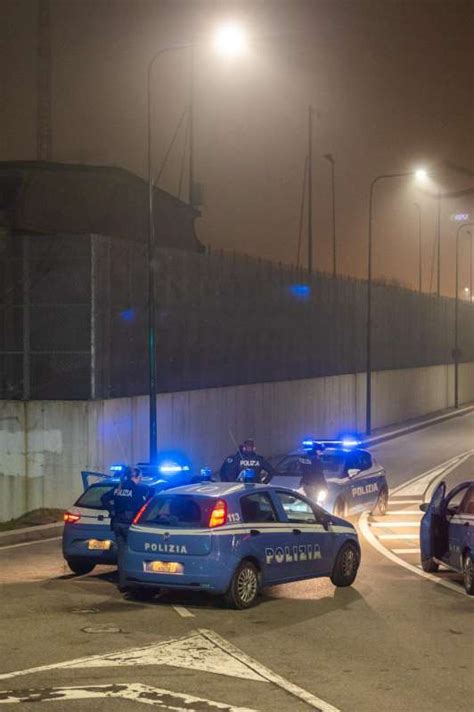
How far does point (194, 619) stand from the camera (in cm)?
1176

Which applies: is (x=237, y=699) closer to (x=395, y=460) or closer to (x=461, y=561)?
(x=461, y=561)

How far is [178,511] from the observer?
1270cm

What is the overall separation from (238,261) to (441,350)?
3876cm

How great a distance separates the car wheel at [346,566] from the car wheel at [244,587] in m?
1.69

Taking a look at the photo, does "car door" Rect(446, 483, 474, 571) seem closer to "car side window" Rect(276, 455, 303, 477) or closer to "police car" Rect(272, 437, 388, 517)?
"police car" Rect(272, 437, 388, 517)

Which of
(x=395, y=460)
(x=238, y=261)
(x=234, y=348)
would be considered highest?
(x=238, y=261)

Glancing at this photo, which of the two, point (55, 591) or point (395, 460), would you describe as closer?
point (55, 591)

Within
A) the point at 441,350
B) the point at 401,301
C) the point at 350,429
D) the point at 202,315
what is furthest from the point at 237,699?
the point at 441,350

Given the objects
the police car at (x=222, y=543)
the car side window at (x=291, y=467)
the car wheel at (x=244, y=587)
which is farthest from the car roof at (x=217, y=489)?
the car side window at (x=291, y=467)

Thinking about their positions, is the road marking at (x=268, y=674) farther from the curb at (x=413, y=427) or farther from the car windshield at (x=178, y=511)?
the curb at (x=413, y=427)

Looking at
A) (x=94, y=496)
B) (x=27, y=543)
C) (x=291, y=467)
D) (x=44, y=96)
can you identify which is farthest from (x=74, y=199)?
A: (x=94, y=496)

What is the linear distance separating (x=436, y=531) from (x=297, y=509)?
8.06 ft

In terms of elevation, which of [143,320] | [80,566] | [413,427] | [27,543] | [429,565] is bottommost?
[413,427]

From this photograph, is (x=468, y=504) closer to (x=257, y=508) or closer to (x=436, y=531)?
(x=436, y=531)
